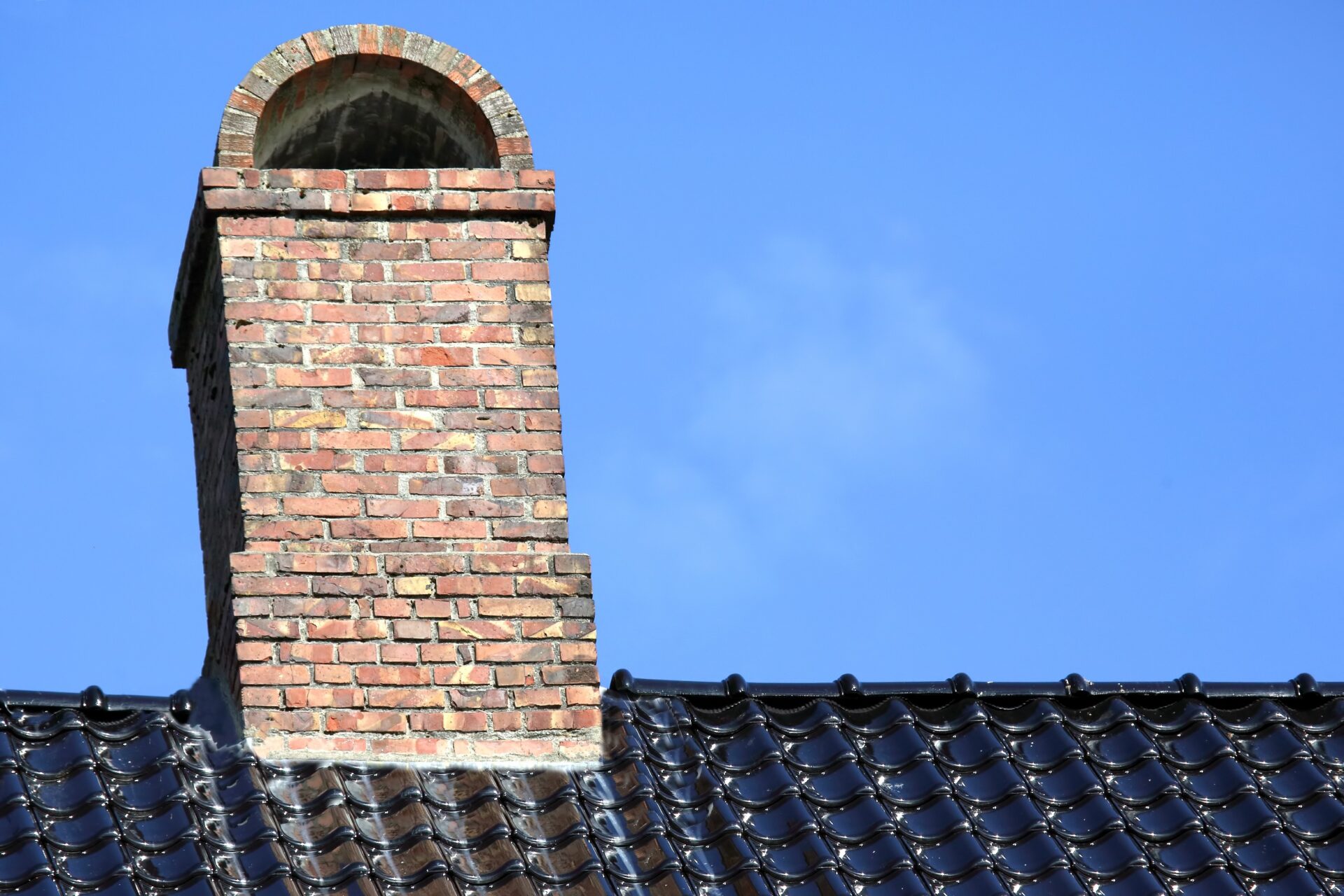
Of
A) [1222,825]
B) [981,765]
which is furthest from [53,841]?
[1222,825]

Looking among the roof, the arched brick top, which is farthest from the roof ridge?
the arched brick top

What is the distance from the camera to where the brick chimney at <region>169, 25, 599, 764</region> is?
607 centimetres

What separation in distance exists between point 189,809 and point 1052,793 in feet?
8.42

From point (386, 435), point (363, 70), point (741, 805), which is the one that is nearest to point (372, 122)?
point (363, 70)

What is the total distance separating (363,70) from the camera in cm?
690

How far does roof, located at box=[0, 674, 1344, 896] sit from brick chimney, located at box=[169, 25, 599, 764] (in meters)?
0.24

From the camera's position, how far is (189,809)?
5.71 m

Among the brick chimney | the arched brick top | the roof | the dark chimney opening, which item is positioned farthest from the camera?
the dark chimney opening

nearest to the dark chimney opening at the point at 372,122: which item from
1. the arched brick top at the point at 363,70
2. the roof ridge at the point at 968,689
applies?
the arched brick top at the point at 363,70

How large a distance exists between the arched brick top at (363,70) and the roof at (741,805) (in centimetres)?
186

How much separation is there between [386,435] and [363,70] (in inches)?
54.0

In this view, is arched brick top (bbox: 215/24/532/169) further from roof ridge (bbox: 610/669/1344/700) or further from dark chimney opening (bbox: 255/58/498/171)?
roof ridge (bbox: 610/669/1344/700)

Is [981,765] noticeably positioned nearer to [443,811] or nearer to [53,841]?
[443,811]

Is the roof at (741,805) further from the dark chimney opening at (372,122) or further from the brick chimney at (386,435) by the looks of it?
the dark chimney opening at (372,122)
